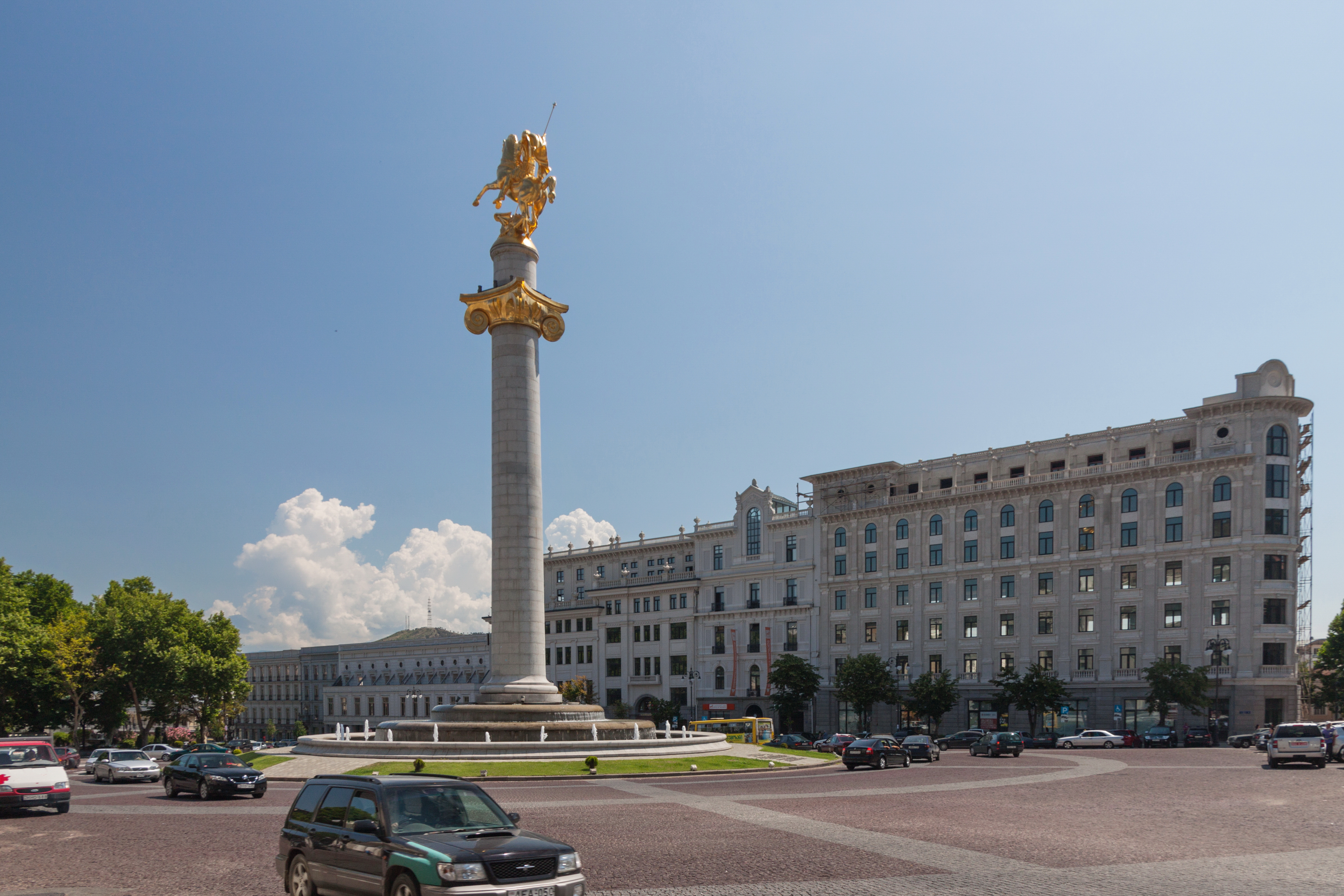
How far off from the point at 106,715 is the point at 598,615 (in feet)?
159

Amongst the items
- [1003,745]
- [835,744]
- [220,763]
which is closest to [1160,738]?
[1003,745]

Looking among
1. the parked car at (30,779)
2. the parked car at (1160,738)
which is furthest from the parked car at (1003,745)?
the parked car at (30,779)

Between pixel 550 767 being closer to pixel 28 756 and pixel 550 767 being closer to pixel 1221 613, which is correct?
pixel 28 756

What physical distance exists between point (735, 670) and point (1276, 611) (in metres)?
47.6

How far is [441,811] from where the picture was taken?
12.8 meters

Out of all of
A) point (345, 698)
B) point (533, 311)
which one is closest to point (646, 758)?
point (533, 311)

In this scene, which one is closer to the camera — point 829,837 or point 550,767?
point 829,837

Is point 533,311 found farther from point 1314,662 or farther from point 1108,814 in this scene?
point 1314,662

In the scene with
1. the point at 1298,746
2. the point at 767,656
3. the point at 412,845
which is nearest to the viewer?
the point at 412,845

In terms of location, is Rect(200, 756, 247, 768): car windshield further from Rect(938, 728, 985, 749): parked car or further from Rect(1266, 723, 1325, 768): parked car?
Rect(938, 728, 985, 749): parked car

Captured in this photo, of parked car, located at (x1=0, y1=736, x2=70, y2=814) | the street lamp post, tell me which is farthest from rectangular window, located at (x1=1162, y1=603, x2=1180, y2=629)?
parked car, located at (x1=0, y1=736, x2=70, y2=814)

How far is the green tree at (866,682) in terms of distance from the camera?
3408 inches

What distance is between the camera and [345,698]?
139000mm

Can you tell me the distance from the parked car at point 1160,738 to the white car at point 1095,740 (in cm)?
150
